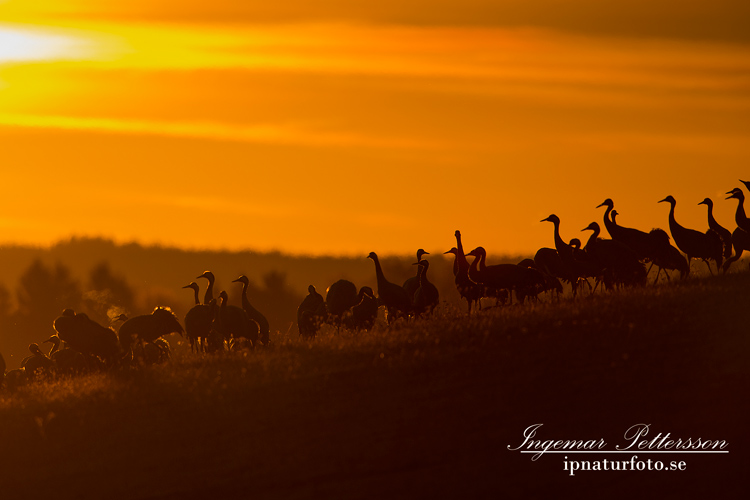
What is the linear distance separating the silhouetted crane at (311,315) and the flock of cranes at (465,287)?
0.17ft

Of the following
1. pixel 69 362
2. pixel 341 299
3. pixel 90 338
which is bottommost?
pixel 69 362

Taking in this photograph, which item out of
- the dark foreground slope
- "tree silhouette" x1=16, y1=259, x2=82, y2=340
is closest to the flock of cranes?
the dark foreground slope

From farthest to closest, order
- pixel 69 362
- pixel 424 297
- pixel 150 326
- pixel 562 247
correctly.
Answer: pixel 69 362 < pixel 150 326 < pixel 424 297 < pixel 562 247

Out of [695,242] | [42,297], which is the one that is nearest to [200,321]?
[695,242]

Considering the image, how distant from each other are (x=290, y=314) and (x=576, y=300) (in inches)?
4218

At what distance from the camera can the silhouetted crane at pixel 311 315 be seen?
112 feet

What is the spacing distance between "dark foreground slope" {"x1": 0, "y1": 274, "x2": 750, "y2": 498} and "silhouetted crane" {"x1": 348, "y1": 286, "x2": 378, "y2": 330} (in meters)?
5.70

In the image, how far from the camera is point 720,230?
32.4 meters

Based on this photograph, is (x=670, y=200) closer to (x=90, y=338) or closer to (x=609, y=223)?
(x=609, y=223)

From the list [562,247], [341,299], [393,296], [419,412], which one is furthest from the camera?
[341,299]

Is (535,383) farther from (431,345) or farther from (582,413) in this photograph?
(431,345)

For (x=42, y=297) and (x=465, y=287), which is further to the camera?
(x=42, y=297)

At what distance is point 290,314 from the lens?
5300 inches

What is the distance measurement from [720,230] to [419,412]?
13844 mm
